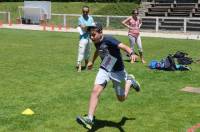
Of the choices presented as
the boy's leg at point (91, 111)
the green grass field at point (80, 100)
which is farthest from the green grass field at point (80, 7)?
the boy's leg at point (91, 111)

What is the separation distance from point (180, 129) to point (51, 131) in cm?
220

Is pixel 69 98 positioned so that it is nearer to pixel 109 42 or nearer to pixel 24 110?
pixel 24 110

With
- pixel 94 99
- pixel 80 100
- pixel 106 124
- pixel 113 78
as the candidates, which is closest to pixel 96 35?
pixel 113 78

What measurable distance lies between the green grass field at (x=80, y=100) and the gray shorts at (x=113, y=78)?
72 centimetres

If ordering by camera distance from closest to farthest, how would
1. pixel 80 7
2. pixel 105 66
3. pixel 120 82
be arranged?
pixel 105 66
pixel 120 82
pixel 80 7

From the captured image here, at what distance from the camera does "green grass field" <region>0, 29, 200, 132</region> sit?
8469 mm

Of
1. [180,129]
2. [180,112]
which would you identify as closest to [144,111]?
[180,112]

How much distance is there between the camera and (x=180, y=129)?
326 inches

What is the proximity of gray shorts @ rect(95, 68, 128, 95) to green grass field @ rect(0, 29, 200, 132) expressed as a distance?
0.72 m

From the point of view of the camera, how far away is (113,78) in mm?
8289

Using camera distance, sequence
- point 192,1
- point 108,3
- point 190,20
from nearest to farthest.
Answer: point 190,20 → point 192,1 → point 108,3

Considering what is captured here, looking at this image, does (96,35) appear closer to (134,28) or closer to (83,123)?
(83,123)

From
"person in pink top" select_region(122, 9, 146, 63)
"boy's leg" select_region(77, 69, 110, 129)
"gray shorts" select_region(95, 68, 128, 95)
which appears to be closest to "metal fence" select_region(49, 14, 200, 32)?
"person in pink top" select_region(122, 9, 146, 63)

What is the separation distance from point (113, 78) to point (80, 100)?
2.29 metres
